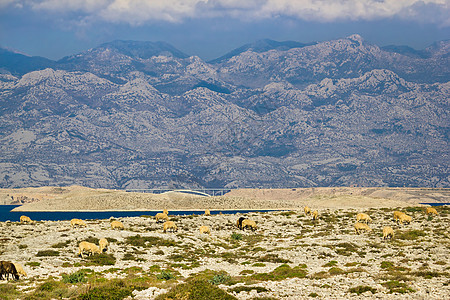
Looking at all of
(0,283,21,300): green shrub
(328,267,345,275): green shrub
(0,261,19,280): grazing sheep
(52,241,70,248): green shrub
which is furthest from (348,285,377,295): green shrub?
(52,241,70,248): green shrub

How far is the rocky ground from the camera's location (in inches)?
1256

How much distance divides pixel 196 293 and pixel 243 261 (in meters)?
19.5

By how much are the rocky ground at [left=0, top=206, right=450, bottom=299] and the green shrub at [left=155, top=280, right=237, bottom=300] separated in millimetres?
189

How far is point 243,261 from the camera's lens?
48188 mm

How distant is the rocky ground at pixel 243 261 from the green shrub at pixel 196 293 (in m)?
0.19

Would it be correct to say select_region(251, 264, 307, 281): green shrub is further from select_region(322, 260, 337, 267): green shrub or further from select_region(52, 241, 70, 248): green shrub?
select_region(52, 241, 70, 248): green shrub

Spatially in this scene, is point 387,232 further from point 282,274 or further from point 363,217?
point 282,274

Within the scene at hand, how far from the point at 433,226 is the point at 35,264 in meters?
46.4

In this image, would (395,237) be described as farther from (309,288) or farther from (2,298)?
(2,298)

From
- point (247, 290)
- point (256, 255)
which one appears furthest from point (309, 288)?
point (256, 255)

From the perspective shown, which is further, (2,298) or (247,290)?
(247,290)

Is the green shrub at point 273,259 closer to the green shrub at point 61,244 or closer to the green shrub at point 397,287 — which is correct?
the green shrub at point 397,287

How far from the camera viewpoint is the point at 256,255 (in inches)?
2023

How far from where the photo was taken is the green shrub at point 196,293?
29.0 m
